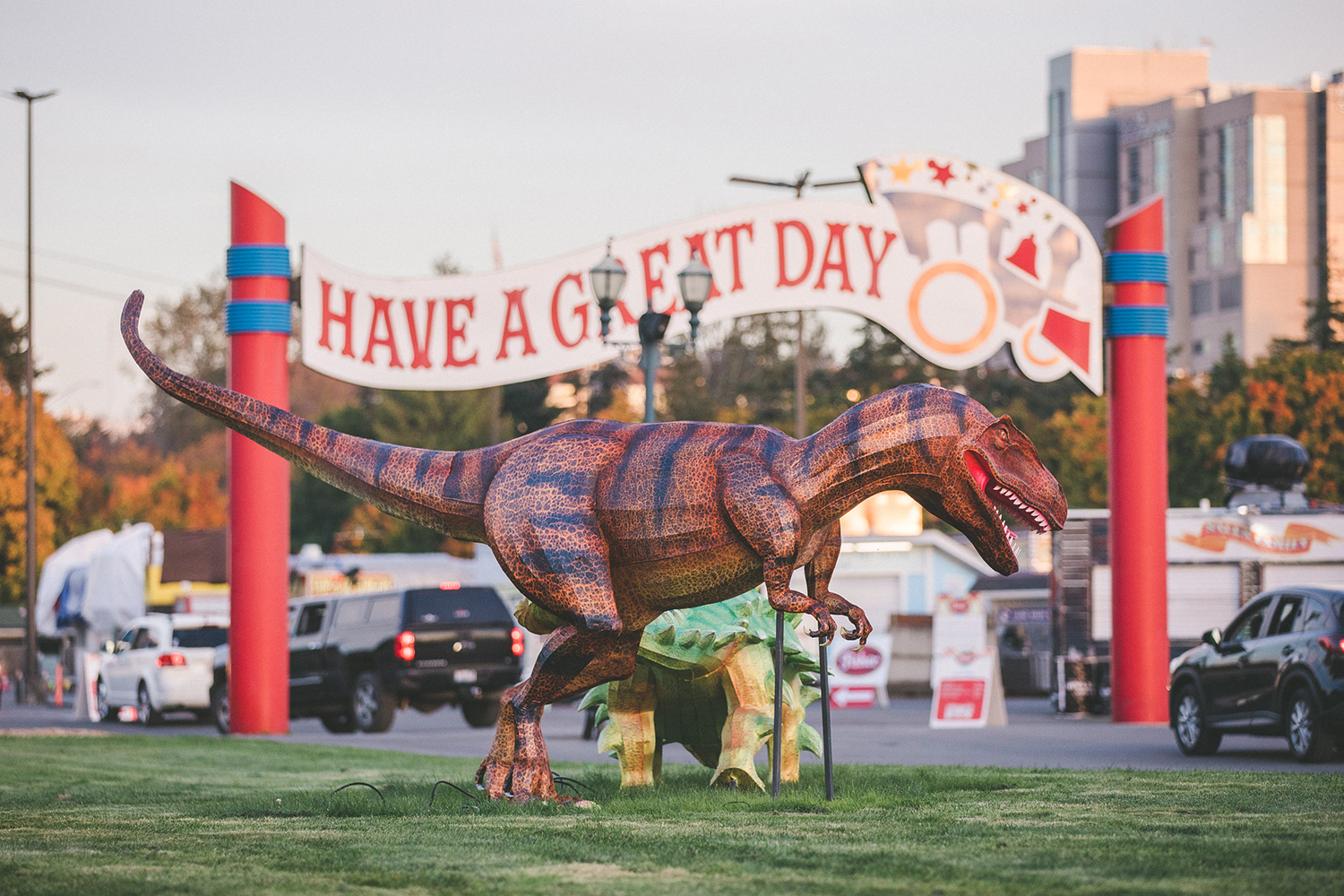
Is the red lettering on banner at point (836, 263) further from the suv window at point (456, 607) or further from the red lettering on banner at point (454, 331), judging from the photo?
the suv window at point (456, 607)

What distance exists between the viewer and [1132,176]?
100875mm

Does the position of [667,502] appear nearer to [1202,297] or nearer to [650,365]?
[650,365]

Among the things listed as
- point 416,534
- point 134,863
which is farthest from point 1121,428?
point 416,534

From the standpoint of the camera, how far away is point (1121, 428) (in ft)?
63.9

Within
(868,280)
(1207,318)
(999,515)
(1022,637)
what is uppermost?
(1207,318)

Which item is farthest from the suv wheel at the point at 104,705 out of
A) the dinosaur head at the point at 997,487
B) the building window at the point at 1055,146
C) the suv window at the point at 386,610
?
the building window at the point at 1055,146

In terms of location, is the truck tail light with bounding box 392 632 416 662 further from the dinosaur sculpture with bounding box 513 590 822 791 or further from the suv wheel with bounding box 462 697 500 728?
the dinosaur sculpture with bounding box 513 590 822 791

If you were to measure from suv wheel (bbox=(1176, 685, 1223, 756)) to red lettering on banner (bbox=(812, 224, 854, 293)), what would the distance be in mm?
5727

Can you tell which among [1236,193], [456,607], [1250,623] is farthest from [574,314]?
[1236,193]

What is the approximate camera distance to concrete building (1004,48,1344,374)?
294 ft

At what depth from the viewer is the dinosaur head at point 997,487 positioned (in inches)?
347

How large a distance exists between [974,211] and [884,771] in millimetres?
9229

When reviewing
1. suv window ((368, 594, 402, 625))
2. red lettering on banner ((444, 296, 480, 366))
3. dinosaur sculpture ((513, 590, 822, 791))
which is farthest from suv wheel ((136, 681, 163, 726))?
dinosaur sculpture ((513, 590, 822, 791))

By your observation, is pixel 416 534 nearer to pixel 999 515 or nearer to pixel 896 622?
pixel 896 622
